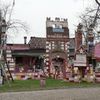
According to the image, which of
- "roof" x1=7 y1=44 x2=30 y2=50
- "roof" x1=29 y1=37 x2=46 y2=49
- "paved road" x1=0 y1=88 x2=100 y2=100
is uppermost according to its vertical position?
"roof" x1=29 y1=37 x2=46 y2=49

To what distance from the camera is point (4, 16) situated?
60.4 meters

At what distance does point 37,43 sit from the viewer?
70500mm

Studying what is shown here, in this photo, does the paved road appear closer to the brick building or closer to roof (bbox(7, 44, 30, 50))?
the brick building

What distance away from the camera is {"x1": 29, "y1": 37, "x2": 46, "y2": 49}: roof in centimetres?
6919

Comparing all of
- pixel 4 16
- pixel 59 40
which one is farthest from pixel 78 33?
pixel 4 16

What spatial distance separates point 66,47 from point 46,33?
410 cm

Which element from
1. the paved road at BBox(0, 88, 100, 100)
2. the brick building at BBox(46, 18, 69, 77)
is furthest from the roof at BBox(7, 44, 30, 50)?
the paved road at BBox(0, 88, 100, 100)

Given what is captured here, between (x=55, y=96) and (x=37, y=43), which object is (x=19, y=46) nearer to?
(x=37, y=43)

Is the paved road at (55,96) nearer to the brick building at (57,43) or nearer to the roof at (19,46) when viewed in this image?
the brick building at (57,43)

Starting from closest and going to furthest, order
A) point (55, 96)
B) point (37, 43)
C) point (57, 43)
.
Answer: point (55, 96)
point (57, 43)
point (37, 43)

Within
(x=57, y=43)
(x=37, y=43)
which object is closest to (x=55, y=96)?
(x=57, y=43)

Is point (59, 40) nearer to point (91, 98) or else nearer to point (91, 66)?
point (91, 66)

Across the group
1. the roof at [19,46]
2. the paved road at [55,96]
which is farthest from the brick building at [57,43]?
the paved road at [55,96]

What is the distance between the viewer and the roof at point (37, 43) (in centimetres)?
6919
